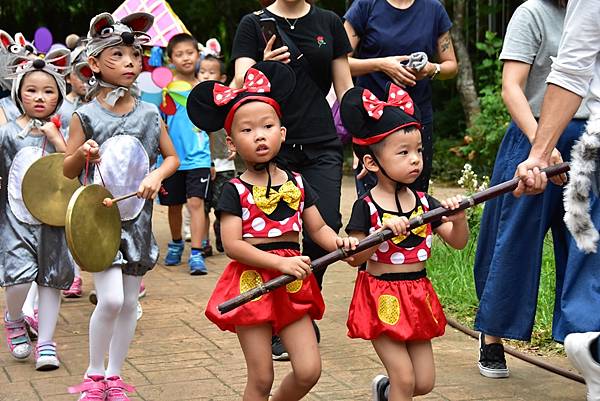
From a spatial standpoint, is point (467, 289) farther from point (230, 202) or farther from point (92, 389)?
point (230, 202)

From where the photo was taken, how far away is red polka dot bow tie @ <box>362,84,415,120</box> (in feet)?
14.3

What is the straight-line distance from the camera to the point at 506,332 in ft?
17.2

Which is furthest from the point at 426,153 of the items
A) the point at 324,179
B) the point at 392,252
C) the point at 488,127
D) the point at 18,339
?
the point at 488,127

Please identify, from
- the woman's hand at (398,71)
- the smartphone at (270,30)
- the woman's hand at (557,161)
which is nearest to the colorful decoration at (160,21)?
the woman's hand at (398,71)

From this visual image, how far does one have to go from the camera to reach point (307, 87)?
5.63 meters

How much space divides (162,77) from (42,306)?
286cm

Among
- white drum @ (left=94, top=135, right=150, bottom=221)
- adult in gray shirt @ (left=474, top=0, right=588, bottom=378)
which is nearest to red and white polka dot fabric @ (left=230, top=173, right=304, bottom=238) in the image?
white drum @ (left=94, top=135, right=150, bottom=221)

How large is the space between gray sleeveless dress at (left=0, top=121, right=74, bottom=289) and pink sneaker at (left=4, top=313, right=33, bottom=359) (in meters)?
0.24

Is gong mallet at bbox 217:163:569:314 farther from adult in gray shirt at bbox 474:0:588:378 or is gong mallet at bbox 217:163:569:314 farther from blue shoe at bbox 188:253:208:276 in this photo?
blue shoe at bbox 188:253:208:276

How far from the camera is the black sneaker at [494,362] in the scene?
546 cm

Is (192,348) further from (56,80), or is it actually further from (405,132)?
(405,132)

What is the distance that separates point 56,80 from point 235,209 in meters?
2.35

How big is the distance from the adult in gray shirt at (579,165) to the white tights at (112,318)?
1.95 m

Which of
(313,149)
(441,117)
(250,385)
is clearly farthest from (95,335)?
(441,117)
